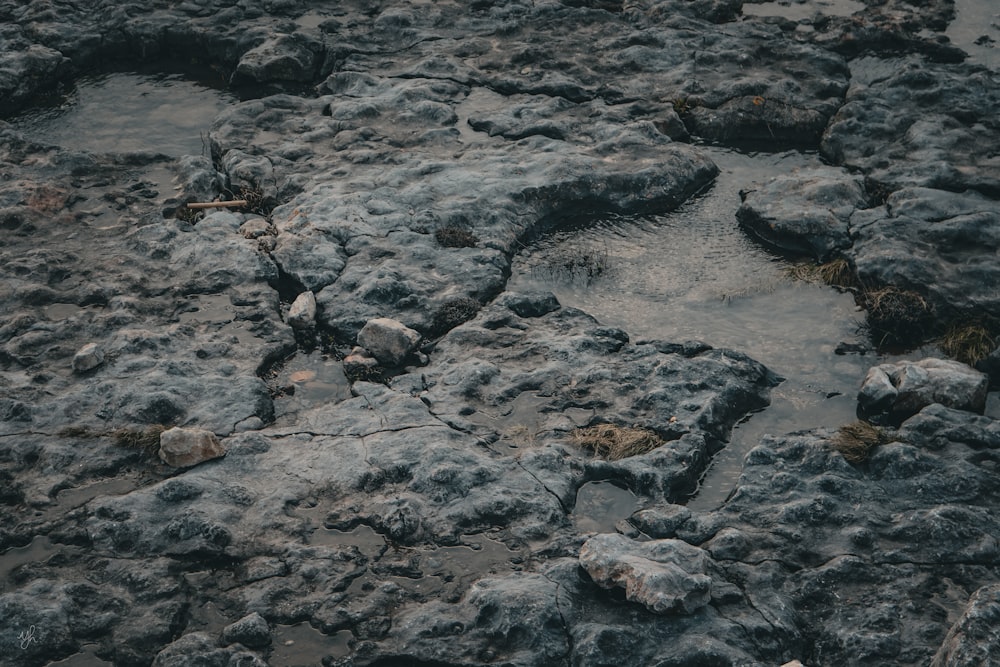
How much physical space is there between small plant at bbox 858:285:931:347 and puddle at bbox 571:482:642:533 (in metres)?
2.65

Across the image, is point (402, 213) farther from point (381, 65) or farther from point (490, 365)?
point (381, 65)

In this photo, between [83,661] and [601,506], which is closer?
[83,661]

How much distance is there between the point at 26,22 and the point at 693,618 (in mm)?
10330

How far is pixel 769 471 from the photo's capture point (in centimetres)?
650

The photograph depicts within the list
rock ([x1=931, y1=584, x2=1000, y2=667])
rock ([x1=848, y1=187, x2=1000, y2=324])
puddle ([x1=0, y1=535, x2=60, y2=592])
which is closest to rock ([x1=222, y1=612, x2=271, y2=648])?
puddle ([x1=0, y1=535, x2=60, y2=592])

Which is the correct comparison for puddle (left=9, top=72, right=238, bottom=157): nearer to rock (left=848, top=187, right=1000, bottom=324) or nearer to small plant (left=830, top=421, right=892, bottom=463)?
rock (left=848, top=187, right=1000, bottom=324)

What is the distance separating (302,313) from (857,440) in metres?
4.21

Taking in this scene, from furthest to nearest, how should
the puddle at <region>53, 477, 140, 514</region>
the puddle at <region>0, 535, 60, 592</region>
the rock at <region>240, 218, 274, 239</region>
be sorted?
the rock at <region>240, 218, 274, 239</region>, the puddle at <region>53, 477, 140, 514</region>, the puddle at <region>0, 535, 60, 592</region>

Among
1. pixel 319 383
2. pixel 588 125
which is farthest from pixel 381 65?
pixel 319 383

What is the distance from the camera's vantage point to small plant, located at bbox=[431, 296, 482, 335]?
7742 millimetres

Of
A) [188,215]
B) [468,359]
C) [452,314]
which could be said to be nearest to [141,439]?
[468,359]

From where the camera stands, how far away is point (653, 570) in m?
5.48

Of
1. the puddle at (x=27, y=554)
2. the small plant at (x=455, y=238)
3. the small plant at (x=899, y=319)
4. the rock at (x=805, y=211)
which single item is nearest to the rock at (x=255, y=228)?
the small plant at (x=455, y=238)

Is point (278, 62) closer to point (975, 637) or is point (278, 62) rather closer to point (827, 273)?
point (827, 273)
